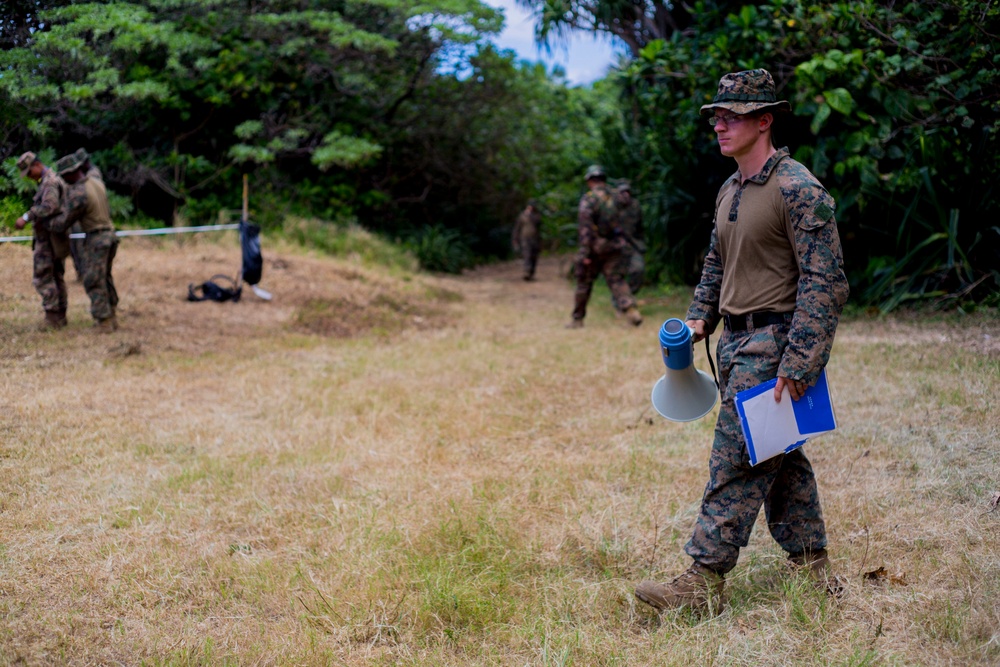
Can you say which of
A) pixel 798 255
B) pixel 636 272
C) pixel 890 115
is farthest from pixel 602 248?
pixel 798 255

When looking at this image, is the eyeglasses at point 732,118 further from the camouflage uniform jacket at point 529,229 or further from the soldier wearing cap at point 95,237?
the camouflage uniform jacket at point 529,229

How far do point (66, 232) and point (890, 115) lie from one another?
26.9ft

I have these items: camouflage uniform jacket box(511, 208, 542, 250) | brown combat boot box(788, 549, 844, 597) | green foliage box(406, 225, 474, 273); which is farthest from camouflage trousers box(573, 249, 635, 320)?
green foliage box(406, 225, 474, 273)

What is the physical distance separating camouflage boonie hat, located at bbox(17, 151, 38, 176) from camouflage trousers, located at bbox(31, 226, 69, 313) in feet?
2.59

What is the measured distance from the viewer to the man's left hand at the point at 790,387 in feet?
9.77

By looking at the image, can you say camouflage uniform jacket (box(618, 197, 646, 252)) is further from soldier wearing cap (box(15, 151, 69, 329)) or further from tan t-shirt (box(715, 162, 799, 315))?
tan t-shirt (box(715, 162, 799, 315))

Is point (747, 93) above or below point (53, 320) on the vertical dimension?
above

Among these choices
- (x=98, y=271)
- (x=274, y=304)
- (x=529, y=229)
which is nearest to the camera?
(x=98, y=271)

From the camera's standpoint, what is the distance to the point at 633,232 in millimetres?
12891

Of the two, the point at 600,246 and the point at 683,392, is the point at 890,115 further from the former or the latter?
the point at 683,392

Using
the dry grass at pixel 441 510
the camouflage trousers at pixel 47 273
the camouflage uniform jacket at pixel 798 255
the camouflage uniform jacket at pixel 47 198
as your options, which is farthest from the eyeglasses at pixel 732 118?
the camouflage trousers at pixel 47 273

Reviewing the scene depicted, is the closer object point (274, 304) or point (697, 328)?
point (697, 328)

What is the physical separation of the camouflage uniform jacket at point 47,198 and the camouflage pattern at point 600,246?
223 inches

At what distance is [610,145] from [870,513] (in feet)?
39.1
